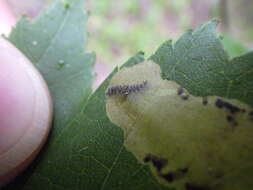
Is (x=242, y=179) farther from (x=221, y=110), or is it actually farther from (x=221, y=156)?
(x=221, y=110)

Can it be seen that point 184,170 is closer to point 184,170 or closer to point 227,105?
point 184,170

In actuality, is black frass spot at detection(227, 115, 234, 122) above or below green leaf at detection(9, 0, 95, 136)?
below

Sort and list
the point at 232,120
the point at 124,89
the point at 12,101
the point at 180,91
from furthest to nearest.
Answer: the point at 12,101
the point at 124,89
the point at 180,91
the point at 232,120

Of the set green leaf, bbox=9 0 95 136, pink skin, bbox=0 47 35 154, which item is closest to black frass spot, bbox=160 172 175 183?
green leaf, bbox=9 0 95 136

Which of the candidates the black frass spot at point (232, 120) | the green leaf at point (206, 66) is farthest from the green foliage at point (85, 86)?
the black frass spot at point (232, 120)

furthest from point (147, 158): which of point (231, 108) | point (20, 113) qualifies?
point (20, 113)

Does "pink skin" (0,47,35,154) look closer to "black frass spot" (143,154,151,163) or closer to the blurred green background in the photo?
"black frass spot" (143,154,151,163)
